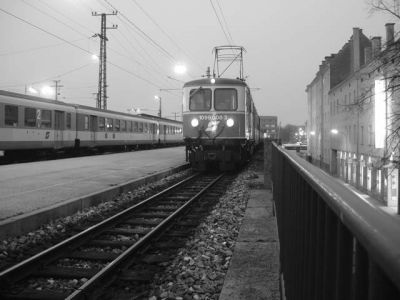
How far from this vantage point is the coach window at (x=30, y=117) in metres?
19.0

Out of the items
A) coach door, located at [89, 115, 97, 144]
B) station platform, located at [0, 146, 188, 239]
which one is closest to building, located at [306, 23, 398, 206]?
station platform, located at [0, 146, 188, 239]

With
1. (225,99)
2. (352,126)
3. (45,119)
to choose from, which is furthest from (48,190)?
(352,126)

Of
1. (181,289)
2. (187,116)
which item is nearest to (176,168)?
(187,116)

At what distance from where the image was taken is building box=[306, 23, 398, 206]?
2689 cm

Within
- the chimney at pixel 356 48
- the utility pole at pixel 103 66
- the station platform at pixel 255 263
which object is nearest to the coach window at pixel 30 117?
the utility pole at pixel 103 66

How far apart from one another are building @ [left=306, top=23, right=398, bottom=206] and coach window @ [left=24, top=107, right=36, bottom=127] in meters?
13.4

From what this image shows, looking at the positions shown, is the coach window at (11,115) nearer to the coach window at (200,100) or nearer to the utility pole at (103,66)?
the coach window at (200,100)

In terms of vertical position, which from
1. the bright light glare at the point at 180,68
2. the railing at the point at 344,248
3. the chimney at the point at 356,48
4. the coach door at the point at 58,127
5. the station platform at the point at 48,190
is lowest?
the station platform at the point at 48,190

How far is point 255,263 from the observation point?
5496 mm

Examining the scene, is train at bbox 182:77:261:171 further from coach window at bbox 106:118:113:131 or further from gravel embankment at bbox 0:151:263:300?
coach window at bbox 106:118:113:131

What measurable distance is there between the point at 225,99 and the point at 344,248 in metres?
16.3

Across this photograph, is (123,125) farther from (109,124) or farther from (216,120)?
(216,120)

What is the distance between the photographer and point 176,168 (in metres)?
18.1

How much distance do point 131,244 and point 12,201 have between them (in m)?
3.35
